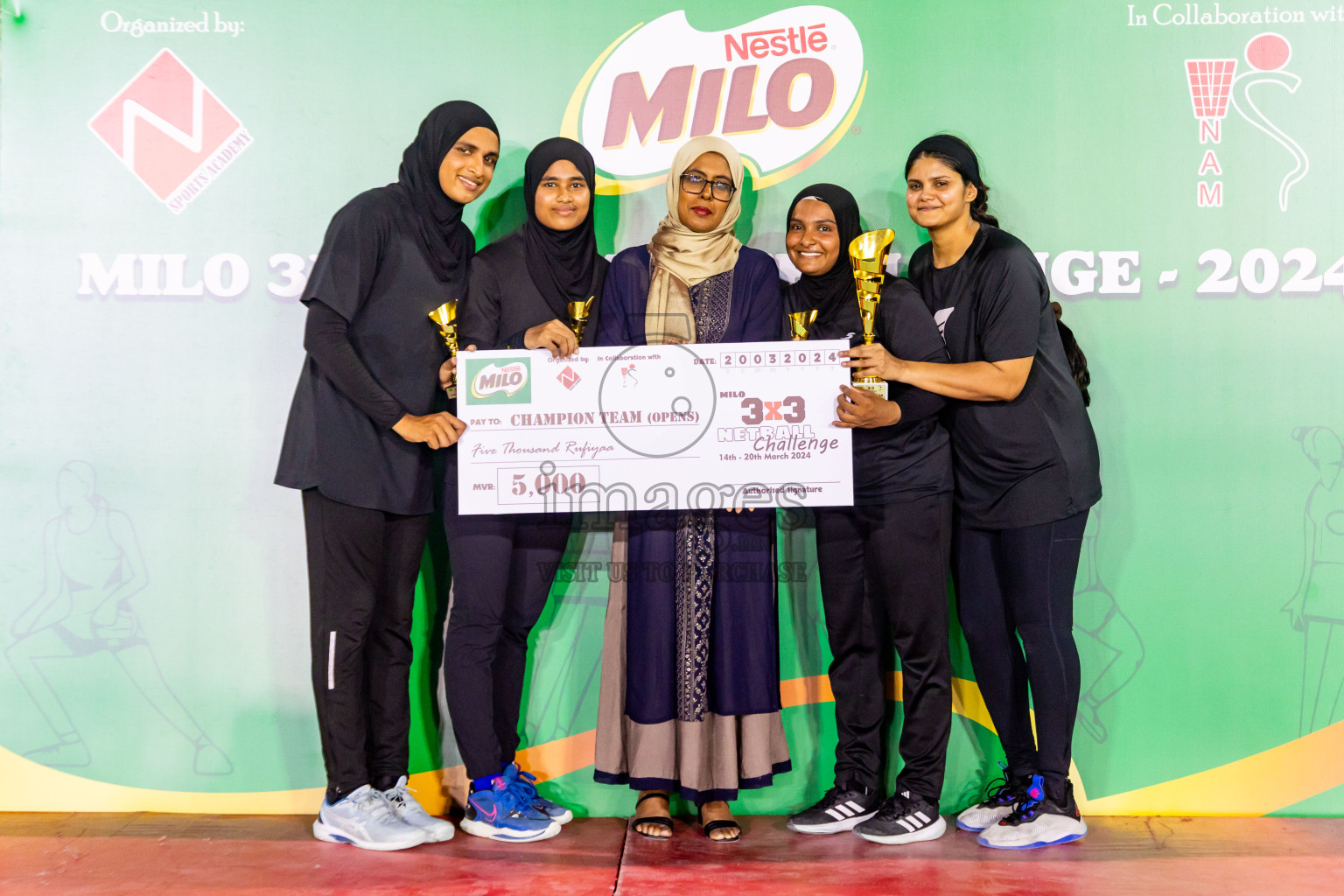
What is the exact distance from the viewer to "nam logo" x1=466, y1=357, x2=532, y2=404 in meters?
2.43

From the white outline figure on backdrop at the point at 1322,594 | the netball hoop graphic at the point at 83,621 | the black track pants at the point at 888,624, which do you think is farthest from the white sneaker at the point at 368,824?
the white outline figure on backdrop at the point at 1322,594

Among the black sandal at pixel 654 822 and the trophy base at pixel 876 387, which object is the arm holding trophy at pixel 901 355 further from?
the black sandal at pixel 654 822

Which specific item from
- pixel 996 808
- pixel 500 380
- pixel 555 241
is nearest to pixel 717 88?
pixel 555 241

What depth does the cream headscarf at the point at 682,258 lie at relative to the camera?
2.49 metres

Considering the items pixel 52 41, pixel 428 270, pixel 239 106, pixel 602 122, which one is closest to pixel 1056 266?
pixel 602 122

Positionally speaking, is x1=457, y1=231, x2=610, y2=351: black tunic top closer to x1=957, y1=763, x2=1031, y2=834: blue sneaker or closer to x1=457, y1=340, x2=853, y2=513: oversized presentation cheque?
x1=457, y1=340, x2=853, y2=513: oversized presentation cheque

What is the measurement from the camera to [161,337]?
281cm

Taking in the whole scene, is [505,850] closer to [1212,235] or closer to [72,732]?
[72,732]

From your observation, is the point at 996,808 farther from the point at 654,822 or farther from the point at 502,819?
the point at 502,819

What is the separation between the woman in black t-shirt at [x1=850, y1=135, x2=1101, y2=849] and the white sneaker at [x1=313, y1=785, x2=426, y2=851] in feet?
5.08

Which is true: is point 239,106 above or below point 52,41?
below

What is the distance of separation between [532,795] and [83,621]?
1466 mm

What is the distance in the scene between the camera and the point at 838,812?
2.57 m

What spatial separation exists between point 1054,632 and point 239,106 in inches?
110
